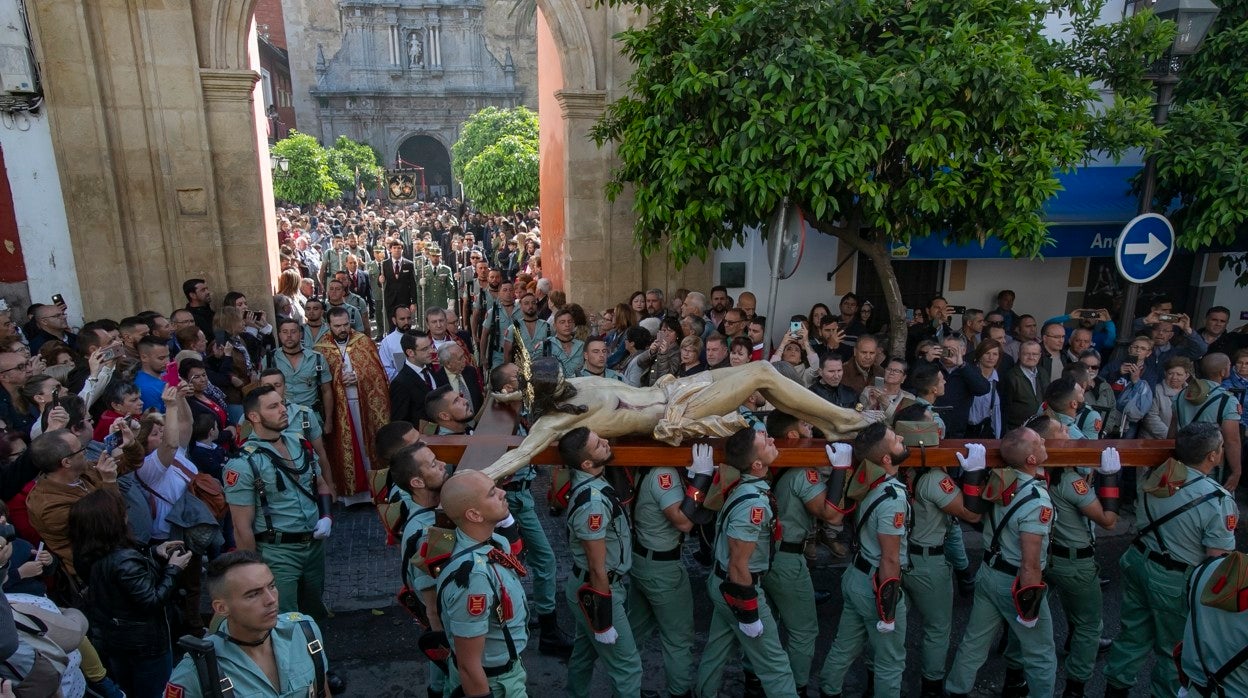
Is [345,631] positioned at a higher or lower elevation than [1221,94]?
lower

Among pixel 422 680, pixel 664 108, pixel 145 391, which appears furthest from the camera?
pixel 664 108

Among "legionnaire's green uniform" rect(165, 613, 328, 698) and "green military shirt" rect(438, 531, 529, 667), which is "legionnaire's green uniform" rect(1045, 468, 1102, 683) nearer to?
"green military shirt" rect(438, 531, 529, 667)

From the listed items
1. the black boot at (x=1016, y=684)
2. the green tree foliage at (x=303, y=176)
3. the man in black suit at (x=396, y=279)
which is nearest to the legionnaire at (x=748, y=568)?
the black boot at (x=1016, y=684)

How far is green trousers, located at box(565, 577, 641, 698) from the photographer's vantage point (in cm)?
437

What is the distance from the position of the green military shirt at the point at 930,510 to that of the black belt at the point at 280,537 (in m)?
3.60

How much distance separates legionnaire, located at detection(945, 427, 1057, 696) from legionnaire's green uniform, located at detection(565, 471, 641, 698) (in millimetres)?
1899

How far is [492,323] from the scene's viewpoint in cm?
921

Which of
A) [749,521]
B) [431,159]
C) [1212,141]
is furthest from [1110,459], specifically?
[431,159]

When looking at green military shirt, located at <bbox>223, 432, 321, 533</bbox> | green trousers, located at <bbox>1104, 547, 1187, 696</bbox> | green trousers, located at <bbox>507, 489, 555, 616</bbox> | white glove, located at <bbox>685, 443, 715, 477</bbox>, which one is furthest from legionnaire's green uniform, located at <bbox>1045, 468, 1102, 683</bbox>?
green military shirt, located at <bbox>223, 432, 321, 533</bbox>

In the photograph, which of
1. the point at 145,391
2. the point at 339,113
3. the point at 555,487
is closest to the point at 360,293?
the point at 145,391

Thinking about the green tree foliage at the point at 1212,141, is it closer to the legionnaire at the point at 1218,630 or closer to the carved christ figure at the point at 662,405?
the legionnaire at the point at 1218,630

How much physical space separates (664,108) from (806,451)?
12.6 ft

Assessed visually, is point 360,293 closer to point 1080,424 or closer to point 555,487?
point 555,487

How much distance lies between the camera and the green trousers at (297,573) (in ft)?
15.6
